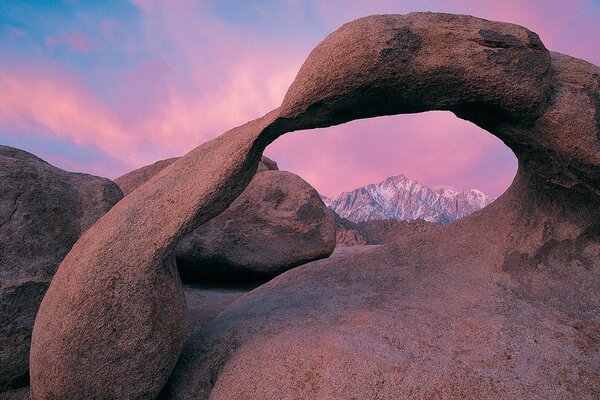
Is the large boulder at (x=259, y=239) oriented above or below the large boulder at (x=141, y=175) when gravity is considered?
below

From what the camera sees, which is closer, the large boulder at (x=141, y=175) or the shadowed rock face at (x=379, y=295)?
the shadowed rock face at (x=379, y=295)

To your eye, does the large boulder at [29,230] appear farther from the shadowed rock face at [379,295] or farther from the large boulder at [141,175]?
the large boulder at [141,175]

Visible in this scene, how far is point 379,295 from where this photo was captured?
3762 mm

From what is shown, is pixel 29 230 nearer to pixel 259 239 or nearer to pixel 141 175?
pixel 259 239

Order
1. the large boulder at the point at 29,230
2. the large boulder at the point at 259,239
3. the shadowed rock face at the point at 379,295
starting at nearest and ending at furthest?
1. the shadowed rock face at the point at 379,295
2. the large boulder at the point at 29,230
3. the large boulder at the point at 259,239

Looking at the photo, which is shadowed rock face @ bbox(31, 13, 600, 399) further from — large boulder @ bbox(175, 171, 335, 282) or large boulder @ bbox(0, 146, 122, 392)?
large boulder @ bbox(175, 171, 335, 282)

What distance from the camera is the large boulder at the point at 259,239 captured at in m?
5.66

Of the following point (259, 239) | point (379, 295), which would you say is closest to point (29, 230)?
point (259, 239)

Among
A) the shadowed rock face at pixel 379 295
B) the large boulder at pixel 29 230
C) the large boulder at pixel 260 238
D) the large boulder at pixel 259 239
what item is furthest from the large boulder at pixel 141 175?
the shadowed rock face at pixel 379 295

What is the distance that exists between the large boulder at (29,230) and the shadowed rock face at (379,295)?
66cm

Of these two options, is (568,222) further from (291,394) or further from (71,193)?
(71,193)

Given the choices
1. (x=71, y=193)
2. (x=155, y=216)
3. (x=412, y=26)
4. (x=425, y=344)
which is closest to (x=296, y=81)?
(x=412, y=26)

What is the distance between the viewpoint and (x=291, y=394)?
8.95 feet

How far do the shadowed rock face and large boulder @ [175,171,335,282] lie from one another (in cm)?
197
